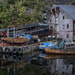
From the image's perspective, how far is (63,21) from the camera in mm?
53469

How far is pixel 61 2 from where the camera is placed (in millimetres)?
94688

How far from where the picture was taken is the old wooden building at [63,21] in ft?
167

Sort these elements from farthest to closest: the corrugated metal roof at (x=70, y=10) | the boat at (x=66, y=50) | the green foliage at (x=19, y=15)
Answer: the green foliage at (x=19, y=15), the corrugated metal roof at (x=70, y=10), the boat at (x=66, y=50)

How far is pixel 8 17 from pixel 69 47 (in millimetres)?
38294

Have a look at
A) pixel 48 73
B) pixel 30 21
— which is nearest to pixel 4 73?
pixel 48 73

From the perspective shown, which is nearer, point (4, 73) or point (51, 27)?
point (4, 73)

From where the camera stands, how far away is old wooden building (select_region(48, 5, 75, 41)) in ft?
167

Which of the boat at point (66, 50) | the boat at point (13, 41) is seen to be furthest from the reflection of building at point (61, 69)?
the boat at point (13, 41)

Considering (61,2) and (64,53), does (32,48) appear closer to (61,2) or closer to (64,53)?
(64,53)

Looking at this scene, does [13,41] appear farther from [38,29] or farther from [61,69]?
[38,29]

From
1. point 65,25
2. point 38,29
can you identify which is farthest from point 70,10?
point 38,29

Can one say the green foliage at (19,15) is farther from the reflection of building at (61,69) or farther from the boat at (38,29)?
the reflection of building at (61,69)

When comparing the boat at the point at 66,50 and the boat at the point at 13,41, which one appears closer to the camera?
the boat at the point at 66,50

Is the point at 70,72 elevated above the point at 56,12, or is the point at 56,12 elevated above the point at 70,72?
the point at 56,12
